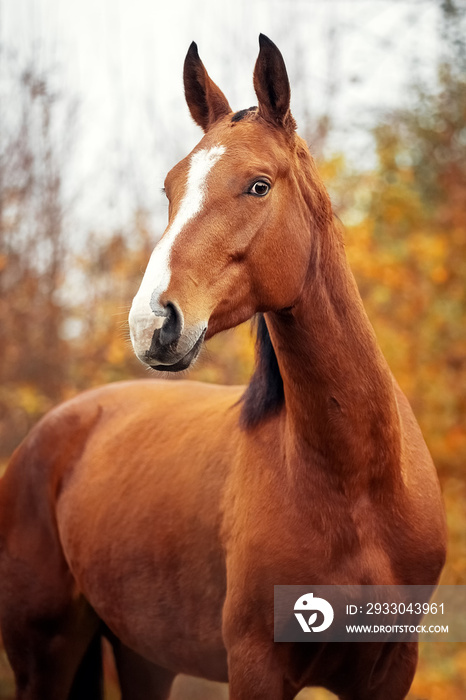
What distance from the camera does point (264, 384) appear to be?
2.92 metres

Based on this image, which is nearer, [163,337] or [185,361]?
[163,337]

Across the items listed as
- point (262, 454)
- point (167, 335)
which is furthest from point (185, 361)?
point (262, 454)

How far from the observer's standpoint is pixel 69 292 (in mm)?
8953

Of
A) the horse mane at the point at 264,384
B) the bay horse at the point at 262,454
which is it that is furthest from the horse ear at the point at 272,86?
the horse mane at the point at 264,384

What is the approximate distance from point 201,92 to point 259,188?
2.29ft

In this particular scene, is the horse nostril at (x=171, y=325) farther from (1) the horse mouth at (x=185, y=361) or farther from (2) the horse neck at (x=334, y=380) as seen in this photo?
(2) the horse neck at (x=334, y=380)

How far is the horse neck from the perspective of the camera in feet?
8.39

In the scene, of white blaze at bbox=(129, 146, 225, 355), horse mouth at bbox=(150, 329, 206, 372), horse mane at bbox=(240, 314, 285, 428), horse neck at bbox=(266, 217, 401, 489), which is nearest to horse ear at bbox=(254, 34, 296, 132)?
white blaze at bbox=(129, 146, 225, 355)

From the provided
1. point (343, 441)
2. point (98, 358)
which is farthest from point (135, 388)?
point (98, 358)

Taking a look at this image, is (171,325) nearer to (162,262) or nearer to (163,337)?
(163,337)

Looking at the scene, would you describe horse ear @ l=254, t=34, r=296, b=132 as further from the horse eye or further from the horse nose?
the horse nose

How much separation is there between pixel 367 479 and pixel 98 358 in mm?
6681

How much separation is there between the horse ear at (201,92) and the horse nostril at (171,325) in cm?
101

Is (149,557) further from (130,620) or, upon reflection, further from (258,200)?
(258,200)
